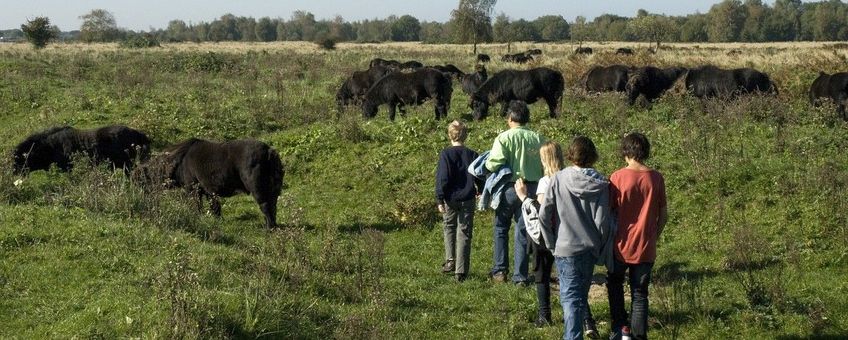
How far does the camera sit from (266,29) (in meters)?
152

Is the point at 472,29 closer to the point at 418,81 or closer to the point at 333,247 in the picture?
the point at 418,81

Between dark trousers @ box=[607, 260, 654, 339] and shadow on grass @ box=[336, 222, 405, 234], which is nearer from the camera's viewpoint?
dark trousers @ box=[607, 260, 654, 339]

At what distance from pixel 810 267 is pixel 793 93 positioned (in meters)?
13.1

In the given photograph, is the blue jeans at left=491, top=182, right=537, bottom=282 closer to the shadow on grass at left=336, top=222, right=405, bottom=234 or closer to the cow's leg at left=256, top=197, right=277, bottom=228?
the shadow on grass at left=336, top=222, right=405, bottom=234

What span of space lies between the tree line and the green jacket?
52.3 meters

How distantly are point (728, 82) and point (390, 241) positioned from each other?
36.1 ft

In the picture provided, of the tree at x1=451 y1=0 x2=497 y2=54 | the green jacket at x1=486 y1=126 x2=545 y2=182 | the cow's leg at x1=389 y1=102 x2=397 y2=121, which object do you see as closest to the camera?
the green jacket at x1=486 y1=126 x2=545 y2=182

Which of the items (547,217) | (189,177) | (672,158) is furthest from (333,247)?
(672,158)

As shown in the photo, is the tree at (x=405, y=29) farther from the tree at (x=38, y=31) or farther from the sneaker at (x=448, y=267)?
the sneaker at (x=448, y=267)

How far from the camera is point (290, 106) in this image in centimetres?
2223

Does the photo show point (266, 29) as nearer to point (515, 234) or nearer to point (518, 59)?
point (518, 59)

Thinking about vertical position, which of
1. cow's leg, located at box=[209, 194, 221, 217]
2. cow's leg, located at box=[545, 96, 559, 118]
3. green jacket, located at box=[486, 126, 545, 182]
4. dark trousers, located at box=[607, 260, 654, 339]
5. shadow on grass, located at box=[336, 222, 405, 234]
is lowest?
shadow on grass, located at box=[336, 222, 405, 234]

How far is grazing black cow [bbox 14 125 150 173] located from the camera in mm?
14859

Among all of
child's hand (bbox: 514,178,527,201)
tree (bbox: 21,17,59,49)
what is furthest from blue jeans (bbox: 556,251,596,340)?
tree (bbox: 21,17,59,49)
